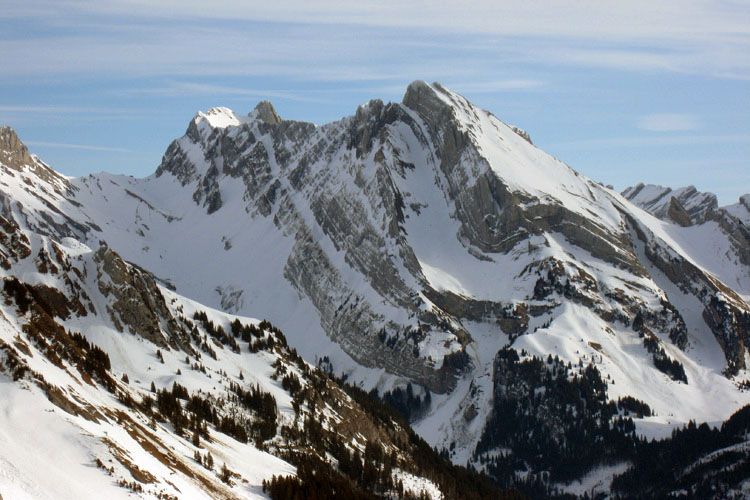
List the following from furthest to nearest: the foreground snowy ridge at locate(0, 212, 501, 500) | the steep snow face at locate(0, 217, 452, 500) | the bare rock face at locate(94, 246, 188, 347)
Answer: the bare rock face at locate(94, 246, 188, 347)
the foreground snowy ridge at locate(0, 212, 501, 500)
the steep snow face at locate(0, 217, 452, 500)

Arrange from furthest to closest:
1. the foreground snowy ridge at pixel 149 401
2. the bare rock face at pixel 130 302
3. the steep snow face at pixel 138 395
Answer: the bare rock face at pixel 130 302 → the foreground snowy ridge at pixel 149 401 → the steep snow face at pixel 138 395

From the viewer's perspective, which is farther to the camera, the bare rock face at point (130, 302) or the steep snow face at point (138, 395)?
the bare rock face at point (130, 302)

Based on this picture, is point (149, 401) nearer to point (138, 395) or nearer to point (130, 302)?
point (138, 395)

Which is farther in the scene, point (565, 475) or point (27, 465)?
point (565, 475)

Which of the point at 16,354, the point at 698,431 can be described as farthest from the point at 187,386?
the point at 698,431

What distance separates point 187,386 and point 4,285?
29.7 metres

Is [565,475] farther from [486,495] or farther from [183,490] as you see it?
[183,490]

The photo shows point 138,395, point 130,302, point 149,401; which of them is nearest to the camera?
point 149,401

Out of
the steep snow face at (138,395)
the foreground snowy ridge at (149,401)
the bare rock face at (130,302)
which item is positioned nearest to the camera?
the steep snow face at (138,395)

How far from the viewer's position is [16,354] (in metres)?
60.6

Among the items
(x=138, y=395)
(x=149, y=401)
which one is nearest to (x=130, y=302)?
(x=138, y=395)

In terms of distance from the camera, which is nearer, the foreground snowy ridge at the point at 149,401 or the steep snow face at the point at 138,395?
the steep snow face at the point at 138,395

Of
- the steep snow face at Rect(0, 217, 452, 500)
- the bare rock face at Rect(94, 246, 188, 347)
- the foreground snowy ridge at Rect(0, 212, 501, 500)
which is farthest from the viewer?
the bare rock face at Rect(94, 246, 188, 347)

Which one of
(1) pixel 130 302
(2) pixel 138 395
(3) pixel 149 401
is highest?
(1) pixel 130 302
